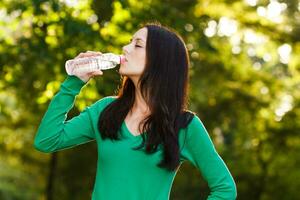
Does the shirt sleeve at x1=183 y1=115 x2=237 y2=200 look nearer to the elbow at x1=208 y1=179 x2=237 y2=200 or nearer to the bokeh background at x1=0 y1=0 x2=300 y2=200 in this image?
the elbow at x1=208 y1=179 x2=237 y2=200

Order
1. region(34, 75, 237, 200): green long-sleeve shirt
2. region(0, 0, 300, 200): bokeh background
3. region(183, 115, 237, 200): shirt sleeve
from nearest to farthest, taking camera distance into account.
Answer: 1. region(34, 75, 237, 200): green long-sleeve shirt
2. region(183, 115, 237, 200): shirt sleeve
3. region(0, 0, 300, 200): bokeh background

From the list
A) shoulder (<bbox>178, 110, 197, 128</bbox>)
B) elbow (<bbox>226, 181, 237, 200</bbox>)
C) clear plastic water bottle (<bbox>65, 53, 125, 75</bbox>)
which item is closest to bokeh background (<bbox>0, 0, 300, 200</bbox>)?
clear plastic water bottle (<bbox>65, 53, 125, 75</bbox>)

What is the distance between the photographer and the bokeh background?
1088 centimetres

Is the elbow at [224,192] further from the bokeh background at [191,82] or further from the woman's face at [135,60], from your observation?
the bokeh background at [191,82]

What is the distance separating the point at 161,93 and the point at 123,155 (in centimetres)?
34

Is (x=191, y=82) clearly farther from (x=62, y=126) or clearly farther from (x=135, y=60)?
(x=62, y=126)

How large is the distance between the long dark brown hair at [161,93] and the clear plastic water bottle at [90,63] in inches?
5.2

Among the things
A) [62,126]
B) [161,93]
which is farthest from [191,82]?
[62,126]

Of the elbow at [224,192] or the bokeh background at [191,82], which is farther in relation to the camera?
the bokeh background at [191,82]

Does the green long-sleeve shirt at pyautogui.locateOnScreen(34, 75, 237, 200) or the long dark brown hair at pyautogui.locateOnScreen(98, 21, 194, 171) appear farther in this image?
the long dark brown hair at pyautogui.locateOnScreen(98, 21, 194, 171)

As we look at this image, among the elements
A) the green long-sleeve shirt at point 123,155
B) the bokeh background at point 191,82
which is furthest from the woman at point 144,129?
the bokeh background at point 191,82

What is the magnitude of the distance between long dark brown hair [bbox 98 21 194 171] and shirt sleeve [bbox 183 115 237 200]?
2.3 inches

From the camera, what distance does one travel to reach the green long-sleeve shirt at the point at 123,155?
327cm

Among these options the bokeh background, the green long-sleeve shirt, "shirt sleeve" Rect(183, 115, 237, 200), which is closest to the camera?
the green long-sleeve shirt
